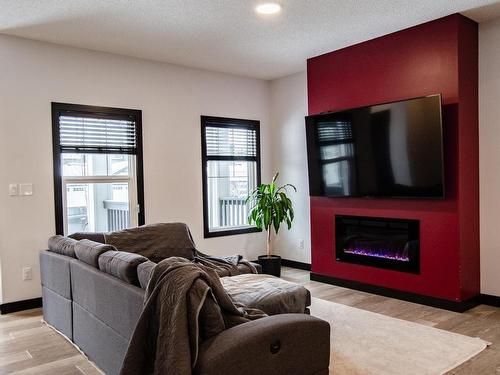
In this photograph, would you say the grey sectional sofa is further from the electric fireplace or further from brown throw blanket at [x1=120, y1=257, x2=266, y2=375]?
the electric fireplace

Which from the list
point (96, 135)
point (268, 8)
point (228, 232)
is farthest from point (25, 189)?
point (268, 8)

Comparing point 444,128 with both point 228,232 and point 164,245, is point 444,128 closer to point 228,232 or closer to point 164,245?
point 164,245

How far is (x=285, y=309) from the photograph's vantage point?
9.89 ft

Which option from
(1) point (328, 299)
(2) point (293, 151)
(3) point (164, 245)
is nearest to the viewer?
(3) point (164, 245)

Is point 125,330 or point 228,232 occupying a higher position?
point 228,232

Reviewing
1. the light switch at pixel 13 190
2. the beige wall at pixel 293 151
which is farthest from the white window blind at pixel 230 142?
the light switch at pixel 13 190

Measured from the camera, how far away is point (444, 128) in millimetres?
3994

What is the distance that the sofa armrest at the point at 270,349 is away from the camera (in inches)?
70.0

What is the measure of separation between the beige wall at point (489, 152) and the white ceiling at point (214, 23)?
300 mm

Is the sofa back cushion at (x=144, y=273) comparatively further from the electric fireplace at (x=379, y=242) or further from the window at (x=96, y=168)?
the electric fireplace at (x=379, y=242)

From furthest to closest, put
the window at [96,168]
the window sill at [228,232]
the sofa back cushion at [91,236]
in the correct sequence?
the window sill at [228,232] < the window at [96,168] < the sofa back cushion at [91,236]

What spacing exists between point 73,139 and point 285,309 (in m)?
2.98

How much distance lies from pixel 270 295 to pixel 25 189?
2805 millimetres

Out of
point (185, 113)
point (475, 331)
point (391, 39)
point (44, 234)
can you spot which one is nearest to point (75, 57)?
point (185, 113)
